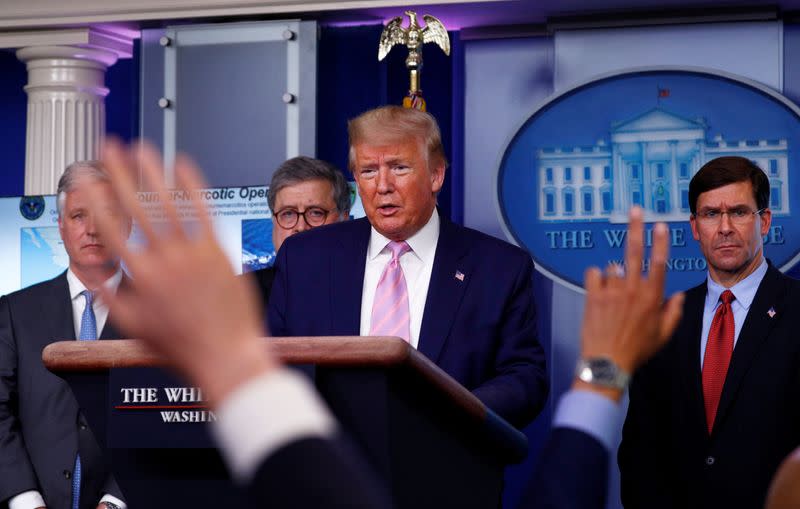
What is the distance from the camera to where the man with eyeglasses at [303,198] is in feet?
12.2

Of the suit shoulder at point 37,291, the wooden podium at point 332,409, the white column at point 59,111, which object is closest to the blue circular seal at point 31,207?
the white column at point 59,111

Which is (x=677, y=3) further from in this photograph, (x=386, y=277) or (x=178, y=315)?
(x=178, y=315)

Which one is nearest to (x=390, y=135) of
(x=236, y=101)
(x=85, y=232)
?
(x=85, y=232)

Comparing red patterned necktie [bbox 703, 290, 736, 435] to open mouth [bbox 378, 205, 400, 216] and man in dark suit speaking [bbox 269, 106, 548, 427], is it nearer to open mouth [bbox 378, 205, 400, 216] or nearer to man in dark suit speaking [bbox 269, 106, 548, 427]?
man in dark suit speaking [bbox 269, 106, 548, 427]

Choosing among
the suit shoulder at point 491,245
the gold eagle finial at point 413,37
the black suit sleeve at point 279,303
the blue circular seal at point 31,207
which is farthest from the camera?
the blue circular seal at point 31,207

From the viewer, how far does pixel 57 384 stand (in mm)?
3457

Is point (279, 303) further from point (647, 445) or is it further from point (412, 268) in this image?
point (647, 445)

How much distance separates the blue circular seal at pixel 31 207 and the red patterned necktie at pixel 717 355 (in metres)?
2.88

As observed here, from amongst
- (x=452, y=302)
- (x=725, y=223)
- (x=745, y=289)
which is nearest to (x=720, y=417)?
(x=745, y=289)

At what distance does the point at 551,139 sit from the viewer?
524cm

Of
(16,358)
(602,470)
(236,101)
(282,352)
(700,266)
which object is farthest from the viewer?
(236,101)

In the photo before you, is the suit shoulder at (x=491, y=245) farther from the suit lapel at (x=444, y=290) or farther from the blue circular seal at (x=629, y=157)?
the blue circular seal at (x=629, y=157)

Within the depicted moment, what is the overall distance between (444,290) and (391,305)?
0.14 meters

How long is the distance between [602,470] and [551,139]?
428 centimetres
